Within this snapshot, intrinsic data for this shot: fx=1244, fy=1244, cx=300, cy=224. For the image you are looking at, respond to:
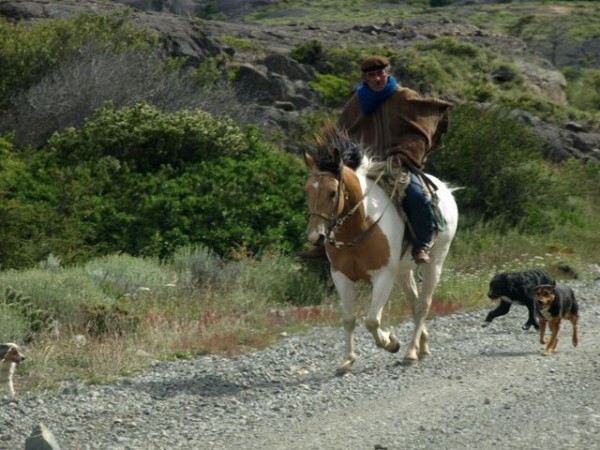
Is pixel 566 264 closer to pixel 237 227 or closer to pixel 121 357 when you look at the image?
pixel 237 227

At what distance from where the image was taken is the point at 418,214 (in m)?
12.2

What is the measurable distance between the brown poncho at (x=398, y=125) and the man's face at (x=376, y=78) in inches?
8.7

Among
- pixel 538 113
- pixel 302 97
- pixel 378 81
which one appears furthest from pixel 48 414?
pixel 538 113

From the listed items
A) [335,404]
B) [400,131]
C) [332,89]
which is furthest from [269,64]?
[335,404]

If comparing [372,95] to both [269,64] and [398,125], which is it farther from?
[269,64]

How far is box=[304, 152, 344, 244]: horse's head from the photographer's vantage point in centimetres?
1098

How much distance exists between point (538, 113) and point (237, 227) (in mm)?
26834

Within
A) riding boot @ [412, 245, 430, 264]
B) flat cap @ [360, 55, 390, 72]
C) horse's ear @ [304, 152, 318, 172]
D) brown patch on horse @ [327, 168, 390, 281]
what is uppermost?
flat cap @ [360, 55, 390, 72]

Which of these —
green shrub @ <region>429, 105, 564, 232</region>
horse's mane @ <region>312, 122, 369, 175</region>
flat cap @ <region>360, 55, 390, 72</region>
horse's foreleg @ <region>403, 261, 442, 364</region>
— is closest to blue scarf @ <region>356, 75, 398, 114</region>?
flat cap @ <region>360, 55, 390, 72</region>

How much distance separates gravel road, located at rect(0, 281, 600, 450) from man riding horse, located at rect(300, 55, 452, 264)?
1262mm

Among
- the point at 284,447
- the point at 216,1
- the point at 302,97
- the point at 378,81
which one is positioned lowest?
the point at 216,1

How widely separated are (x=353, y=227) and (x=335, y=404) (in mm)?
2016

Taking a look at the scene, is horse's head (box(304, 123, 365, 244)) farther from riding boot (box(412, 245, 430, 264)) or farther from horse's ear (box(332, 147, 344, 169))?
riding boot (box(412, 245, 430, 264))

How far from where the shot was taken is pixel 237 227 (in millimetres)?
19703
